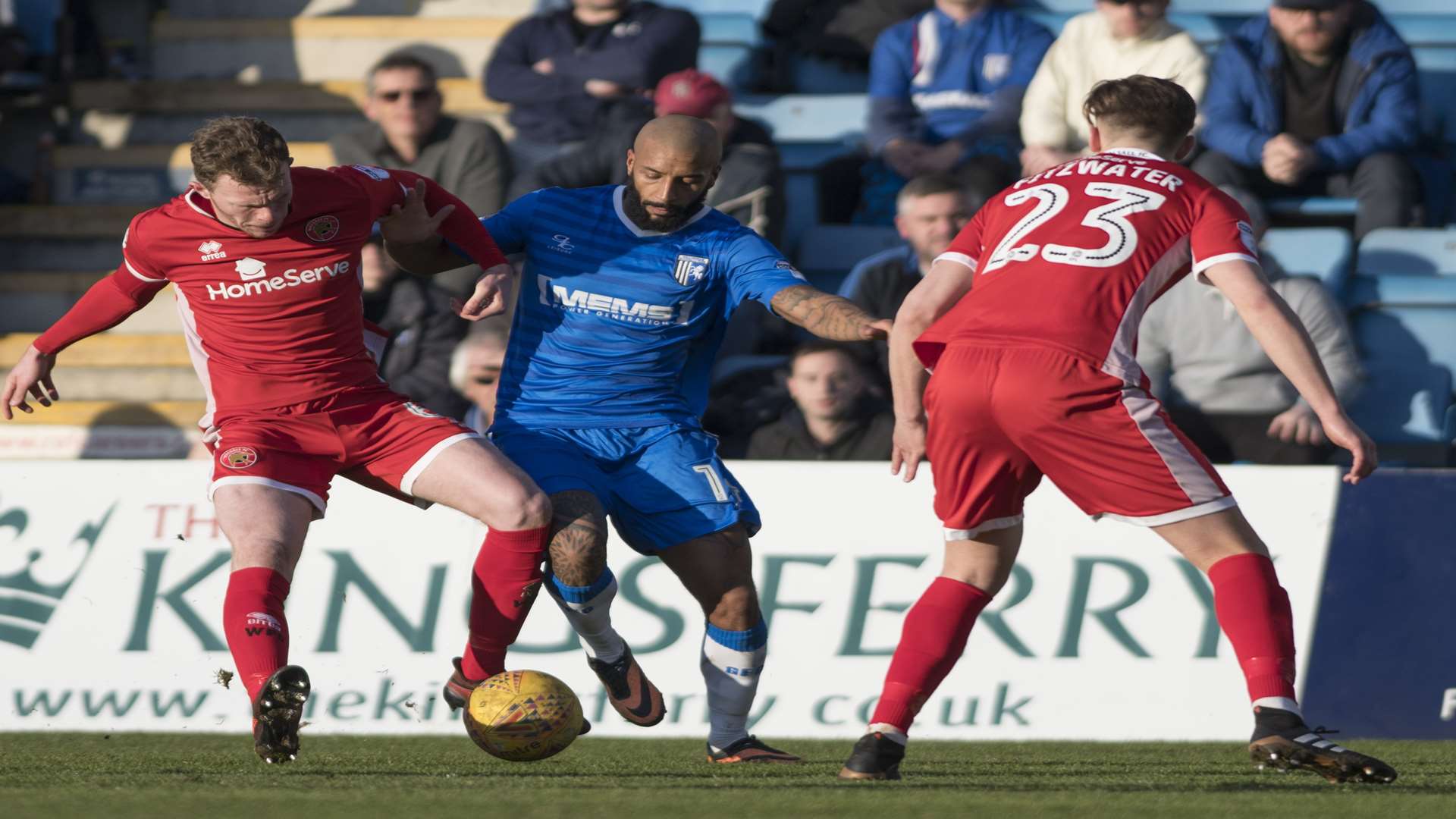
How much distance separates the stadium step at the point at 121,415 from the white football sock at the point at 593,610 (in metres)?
4.69

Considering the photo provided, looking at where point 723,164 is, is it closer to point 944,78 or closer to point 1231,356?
point 944,78

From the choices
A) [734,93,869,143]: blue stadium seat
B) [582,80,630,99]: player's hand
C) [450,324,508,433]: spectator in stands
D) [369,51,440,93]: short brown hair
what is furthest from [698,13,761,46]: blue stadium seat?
[450,324,508,433]: spectator in stands

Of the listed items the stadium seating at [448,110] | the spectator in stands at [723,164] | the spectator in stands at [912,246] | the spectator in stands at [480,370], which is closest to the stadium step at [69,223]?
the stadium seating at [448,110]

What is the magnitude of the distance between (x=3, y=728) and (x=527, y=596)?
3121 millimetres

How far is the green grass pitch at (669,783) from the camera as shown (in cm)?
453

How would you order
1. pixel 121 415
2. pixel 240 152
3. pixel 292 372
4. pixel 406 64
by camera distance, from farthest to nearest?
1. pixel 121 415
2. pixel 406 64
3. pixel 292 372
4. pixel 240 152

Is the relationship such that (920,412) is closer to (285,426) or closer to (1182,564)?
(285,426)

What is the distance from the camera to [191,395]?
10.7m

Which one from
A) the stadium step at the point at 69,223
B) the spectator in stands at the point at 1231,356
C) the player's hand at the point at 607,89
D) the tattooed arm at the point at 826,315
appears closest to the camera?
the tattooed arm at the point at 826,315

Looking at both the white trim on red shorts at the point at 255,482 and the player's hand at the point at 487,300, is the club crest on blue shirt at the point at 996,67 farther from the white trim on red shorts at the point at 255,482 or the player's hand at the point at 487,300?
the white trim on red shorts at the point at 255,482

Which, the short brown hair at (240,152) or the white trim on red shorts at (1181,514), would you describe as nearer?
the white trim on red shorts at (1181,514)

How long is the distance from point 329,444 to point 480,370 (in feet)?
10.1

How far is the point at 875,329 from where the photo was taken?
5.40 metres


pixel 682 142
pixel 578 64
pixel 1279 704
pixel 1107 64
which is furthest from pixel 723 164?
pixel 1279 704
